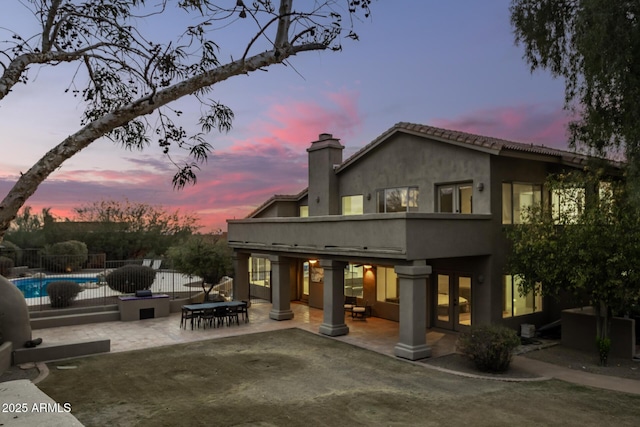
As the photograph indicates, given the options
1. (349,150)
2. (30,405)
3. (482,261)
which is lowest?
(30,405)

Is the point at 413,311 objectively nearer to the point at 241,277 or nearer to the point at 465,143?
the point at 465,143

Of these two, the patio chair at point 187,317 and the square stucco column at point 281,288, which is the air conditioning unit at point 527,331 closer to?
the square stucco column at point 281,288

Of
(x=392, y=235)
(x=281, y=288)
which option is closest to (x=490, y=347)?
(x=392, y=235)

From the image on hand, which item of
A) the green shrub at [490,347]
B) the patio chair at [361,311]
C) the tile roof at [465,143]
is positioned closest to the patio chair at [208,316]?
the patio chair at [361,311]

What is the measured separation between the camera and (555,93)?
52.3 feet

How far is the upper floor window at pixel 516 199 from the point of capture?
1757 cm

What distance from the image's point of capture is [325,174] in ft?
76.4

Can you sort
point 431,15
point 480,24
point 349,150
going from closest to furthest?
point 431,15 → point 480,24 → point 349,150

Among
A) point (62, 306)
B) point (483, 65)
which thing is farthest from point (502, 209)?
point (62, 306)

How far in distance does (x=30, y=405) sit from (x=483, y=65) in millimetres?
18108

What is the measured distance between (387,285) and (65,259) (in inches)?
1111

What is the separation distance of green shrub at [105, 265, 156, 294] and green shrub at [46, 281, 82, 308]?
9.17 feet

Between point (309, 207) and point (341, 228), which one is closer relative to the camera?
point (341, 228)

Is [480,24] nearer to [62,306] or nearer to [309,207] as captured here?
[309,207]
